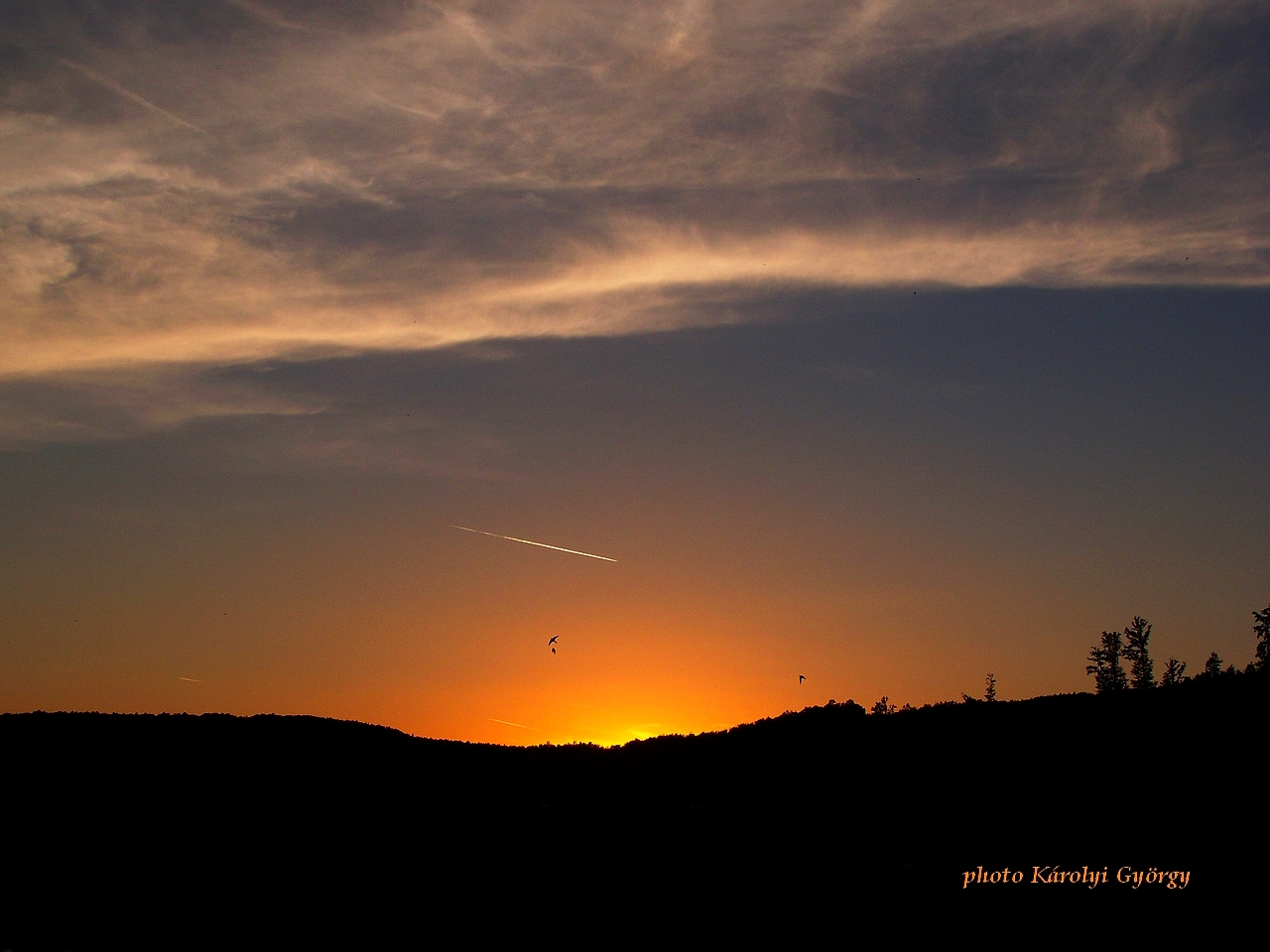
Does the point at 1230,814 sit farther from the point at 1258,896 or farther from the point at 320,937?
the point at 320,937

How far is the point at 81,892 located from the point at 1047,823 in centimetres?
2746

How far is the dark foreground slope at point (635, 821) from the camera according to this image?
2453 centimetres

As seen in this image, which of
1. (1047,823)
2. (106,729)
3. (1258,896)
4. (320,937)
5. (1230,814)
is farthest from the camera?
(106,729)

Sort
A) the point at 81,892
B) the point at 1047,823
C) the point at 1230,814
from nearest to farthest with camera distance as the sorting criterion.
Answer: the point at 1230,814, the point at 1047,823, the point at 81,892

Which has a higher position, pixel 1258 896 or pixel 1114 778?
pixel 1114 778

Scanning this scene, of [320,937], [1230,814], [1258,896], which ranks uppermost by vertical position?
[1230,814]

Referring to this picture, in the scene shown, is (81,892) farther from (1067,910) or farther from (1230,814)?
(1230,814)

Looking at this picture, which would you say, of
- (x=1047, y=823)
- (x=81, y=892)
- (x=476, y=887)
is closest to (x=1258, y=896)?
(x=1047, y=823)

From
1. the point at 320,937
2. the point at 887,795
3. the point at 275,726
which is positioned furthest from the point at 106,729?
the point at 887,795

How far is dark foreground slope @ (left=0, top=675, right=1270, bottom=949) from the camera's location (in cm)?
2453

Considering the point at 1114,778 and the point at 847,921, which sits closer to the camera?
the point at 847,921

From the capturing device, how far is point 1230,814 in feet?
77.9

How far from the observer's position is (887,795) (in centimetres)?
3028

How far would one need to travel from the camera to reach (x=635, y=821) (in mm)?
34000
